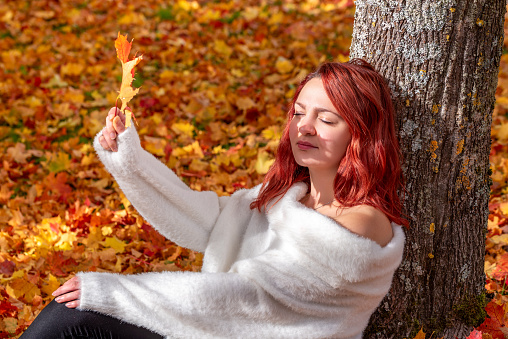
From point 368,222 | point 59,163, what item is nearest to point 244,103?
point 59,163

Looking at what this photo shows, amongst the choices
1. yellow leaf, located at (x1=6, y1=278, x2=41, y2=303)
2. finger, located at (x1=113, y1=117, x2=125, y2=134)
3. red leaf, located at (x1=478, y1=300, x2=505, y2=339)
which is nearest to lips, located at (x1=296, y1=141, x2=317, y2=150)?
finger, located at (x1=113, y1=117, x2=125, y2=134)

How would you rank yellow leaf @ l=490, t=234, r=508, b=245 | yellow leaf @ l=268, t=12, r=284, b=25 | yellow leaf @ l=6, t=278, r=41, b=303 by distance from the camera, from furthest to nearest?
yellow leaf @ l=268, t=12, r=284, b=25 → yellow leaf @ l=490, t=234, r=508, b=245 → yellow leaf @ l=6, t=278, r=41, b=303

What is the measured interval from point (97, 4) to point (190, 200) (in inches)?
227

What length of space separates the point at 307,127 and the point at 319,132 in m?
0.04

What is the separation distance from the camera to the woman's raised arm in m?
1.88

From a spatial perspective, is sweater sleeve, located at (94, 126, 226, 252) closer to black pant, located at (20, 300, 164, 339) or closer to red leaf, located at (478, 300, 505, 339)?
black pant, located at (20, 300, 164, 339)

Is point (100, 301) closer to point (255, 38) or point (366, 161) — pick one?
point (366, 161)

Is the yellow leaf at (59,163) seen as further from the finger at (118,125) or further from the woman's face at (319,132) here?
the woman's face at (319,132)

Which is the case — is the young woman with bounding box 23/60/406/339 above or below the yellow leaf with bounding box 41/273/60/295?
Answer: above

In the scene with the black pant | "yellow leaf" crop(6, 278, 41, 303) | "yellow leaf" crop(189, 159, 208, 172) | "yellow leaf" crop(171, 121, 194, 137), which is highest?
"yellow leaf" crop(171, 121, 194, 137)

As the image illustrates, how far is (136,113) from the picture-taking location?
14.6ft

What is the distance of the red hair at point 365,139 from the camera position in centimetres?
175

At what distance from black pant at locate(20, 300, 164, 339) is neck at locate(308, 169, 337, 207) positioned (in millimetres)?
732

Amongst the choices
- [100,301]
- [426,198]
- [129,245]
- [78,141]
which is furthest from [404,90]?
[78,141]
